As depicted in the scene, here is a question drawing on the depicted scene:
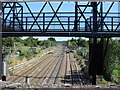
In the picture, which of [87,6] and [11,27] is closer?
Result: [87,6]

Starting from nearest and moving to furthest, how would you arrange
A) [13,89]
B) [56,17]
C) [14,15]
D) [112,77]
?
[13,89], [56,17], [14,15], [112,77]

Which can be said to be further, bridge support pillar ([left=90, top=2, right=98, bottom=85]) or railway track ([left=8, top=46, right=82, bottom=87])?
railway track ([left=8, top=46, right=82, bottom=87])

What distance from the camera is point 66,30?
1298cm

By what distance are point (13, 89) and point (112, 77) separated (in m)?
16.2

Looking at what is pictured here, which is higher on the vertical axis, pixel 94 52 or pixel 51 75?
pixel 94 52

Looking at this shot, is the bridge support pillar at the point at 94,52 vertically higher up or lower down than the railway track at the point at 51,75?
higher up

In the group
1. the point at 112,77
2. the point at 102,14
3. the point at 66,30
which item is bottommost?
the point at 112,77

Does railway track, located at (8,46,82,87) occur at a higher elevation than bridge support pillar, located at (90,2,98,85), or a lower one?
lower

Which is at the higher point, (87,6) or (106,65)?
(87,6)

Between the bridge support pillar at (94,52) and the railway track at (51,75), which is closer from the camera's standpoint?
the bridge support pillar at (94,52)

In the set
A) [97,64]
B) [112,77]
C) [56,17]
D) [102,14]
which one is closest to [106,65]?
[112,77]

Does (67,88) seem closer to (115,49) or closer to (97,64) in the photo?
(97,64)

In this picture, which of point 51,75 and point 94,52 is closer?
point 94,52

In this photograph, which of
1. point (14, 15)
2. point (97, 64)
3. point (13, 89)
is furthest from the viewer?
point (97, 64)
